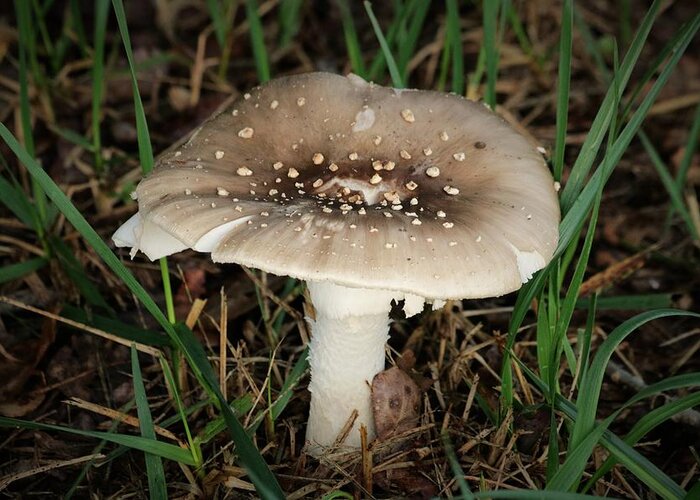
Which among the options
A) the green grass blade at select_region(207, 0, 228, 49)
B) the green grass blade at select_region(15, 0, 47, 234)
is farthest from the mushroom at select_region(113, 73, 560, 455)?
the green grass blade at select_region(207, 0, 228, 49)

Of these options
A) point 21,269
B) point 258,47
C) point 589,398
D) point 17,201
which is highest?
point 258,47

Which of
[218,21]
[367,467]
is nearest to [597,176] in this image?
[367,467]

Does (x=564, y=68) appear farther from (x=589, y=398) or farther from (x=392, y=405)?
(x=392, y=405)

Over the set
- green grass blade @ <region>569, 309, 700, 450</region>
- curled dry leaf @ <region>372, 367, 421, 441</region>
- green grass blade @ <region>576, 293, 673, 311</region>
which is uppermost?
green grass blade @ <region>569, 309, 700, 450</region>

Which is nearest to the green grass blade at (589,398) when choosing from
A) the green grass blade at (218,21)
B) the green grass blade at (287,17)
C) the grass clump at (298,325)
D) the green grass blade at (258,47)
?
the grass clump at (298,325)

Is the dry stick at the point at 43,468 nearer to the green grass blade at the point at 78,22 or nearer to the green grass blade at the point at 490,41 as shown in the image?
the green grass blade at the point at 490,41

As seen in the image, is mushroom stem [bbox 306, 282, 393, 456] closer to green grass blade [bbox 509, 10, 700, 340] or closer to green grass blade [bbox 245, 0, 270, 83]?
green grass blade [bbox 509, 10, 700, 340]
